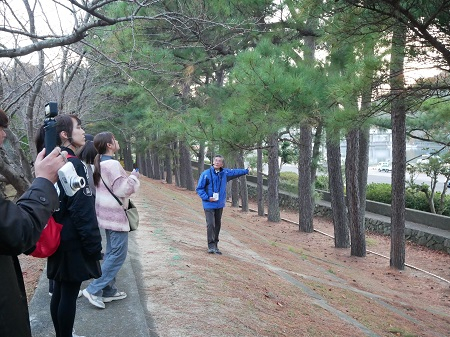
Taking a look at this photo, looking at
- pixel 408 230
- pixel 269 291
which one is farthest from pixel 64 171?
pixel 408 230

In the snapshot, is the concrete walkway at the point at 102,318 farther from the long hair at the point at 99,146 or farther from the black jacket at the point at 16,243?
the black jacket at the point at 16,243

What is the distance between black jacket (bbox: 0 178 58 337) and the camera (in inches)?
63.2

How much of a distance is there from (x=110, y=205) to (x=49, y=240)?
1275mm

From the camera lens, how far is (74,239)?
2.92 m

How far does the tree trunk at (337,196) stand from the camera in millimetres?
12820

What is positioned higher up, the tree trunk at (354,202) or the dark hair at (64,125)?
Result: the dark hair at (64,125)

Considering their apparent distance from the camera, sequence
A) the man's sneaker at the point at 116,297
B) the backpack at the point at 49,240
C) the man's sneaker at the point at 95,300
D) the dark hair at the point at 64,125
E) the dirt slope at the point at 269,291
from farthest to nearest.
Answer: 1. the dirt slope at the point at 269,291
2. the man's sneaker at the point at 116,297
3. the man's sneaker at the point at 95,300
4. the dark hair at the point at 64,125
5. the backpack at the point at 49,240

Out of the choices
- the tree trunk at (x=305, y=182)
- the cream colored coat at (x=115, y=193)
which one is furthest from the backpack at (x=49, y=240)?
the tree trunk at (x=305, y=182)

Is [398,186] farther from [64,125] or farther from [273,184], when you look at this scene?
[64,125]

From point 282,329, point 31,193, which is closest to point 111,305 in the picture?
point 282,329

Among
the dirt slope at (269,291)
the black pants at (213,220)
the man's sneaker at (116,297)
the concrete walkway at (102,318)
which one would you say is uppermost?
the black pants at (213,220)

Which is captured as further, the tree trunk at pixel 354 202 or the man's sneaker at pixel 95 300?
the tree trunk at pixel 354 202

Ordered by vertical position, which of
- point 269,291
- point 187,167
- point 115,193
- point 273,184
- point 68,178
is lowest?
point 269,291

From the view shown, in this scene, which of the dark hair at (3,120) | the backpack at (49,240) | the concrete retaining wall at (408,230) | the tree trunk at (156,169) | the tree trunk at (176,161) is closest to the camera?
the dark hair at (3,120)
